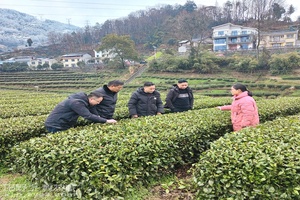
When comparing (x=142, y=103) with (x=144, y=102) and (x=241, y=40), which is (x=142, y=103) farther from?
(x=241, y=40)

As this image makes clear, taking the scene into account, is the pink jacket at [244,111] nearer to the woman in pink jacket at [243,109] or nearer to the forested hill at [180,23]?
the woman in pink jacket at [243,109]

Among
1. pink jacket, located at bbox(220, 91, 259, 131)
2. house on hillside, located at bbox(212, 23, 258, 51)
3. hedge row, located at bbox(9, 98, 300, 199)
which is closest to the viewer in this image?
hedge row, located at bbox(9, 98, 300, 199)

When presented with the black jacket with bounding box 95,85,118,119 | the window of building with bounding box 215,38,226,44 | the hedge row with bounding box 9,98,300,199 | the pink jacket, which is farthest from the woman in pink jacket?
the window of building with bounding box 215,38,226,44

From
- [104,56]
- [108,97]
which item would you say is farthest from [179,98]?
[104,56]

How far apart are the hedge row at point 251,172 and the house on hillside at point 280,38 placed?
165ft

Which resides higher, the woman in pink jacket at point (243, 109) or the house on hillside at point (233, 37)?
the house on hillside at point (233, 37)

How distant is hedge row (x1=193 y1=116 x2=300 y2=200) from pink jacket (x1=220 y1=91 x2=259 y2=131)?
1.57 meters

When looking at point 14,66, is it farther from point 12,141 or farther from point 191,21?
point 12,141

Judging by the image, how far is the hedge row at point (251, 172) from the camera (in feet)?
9.38

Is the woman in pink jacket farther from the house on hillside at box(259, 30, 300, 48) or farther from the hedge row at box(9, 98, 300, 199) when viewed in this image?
the house on hillside at box(259, 30, 300, 48)

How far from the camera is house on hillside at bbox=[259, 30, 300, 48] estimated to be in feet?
157

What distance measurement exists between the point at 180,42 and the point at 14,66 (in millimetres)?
37859

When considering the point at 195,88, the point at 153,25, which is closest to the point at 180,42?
the point at 153,25

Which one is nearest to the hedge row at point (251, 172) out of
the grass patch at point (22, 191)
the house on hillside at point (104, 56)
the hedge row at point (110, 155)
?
the hedge row at point (110, 155)
